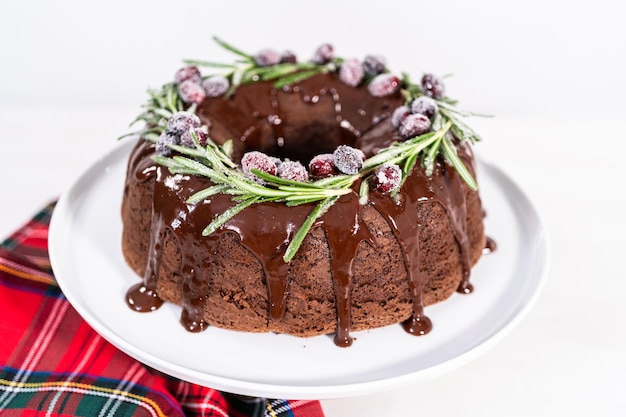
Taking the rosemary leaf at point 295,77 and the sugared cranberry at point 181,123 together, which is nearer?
the sugared cranberry at point 181,123

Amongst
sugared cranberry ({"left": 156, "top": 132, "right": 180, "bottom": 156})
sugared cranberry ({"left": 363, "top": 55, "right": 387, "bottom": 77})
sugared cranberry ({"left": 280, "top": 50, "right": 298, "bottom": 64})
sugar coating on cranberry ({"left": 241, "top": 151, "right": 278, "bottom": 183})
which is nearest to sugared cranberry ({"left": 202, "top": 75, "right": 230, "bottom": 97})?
sugared cranberry ({"left": 280, "top": 50, "right": 298, "bottom": 64})

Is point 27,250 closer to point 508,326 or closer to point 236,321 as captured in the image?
point 236,321

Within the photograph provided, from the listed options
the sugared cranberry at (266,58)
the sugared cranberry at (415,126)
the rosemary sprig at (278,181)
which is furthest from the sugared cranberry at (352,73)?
the rosemary sprig at (278,181)

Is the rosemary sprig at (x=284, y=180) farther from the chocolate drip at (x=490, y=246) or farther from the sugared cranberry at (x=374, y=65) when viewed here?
the chocolate drip at (x=490, y=246)

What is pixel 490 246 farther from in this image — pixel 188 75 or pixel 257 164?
pixel 188 75

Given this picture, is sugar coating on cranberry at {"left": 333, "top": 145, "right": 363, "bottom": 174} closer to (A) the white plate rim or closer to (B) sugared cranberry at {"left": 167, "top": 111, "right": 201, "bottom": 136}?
(B) sugared cranberry at {"left": 167, "top": 111, "right": 201, "bottom": 136}

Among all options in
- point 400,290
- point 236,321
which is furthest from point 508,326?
point 236,321

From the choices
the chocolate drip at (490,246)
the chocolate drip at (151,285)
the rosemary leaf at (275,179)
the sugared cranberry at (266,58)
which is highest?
the rosemary leaf at (275,179)
